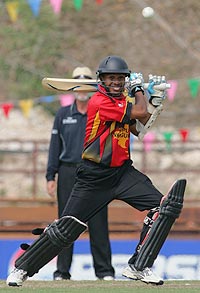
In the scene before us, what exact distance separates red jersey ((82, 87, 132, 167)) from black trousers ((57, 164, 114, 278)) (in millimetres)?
1978

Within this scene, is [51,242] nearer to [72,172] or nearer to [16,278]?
[16,278]

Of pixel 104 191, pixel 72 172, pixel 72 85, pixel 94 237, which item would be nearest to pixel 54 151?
pixel 72 172

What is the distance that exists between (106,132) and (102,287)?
46.6 inches

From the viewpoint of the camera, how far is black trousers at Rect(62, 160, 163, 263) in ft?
24.8

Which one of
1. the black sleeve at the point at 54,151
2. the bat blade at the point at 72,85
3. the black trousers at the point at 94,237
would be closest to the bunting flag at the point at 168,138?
the black sleeve at the point at 54,151

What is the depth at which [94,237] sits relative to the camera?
31.4 feet

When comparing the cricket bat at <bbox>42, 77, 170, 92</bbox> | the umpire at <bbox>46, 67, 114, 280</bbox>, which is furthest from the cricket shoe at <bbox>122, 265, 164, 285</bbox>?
the umpire at <bbox>46, 67, 114, 280</bbox>

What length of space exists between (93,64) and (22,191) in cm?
476

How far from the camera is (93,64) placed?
834 inches

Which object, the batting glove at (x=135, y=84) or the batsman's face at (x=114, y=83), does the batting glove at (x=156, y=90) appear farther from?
the batsman's face at (x=114, y=83)

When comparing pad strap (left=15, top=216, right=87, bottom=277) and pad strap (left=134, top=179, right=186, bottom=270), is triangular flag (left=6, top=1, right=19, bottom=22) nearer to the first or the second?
pad strap (left=15, top=216, right=87, bottom=277)

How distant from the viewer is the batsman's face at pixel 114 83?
754 cm

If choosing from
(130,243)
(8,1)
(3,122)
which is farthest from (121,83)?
(8,1)

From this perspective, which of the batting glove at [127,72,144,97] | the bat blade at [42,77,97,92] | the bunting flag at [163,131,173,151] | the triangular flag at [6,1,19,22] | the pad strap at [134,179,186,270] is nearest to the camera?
the pad strap at [134,179,186,270]
